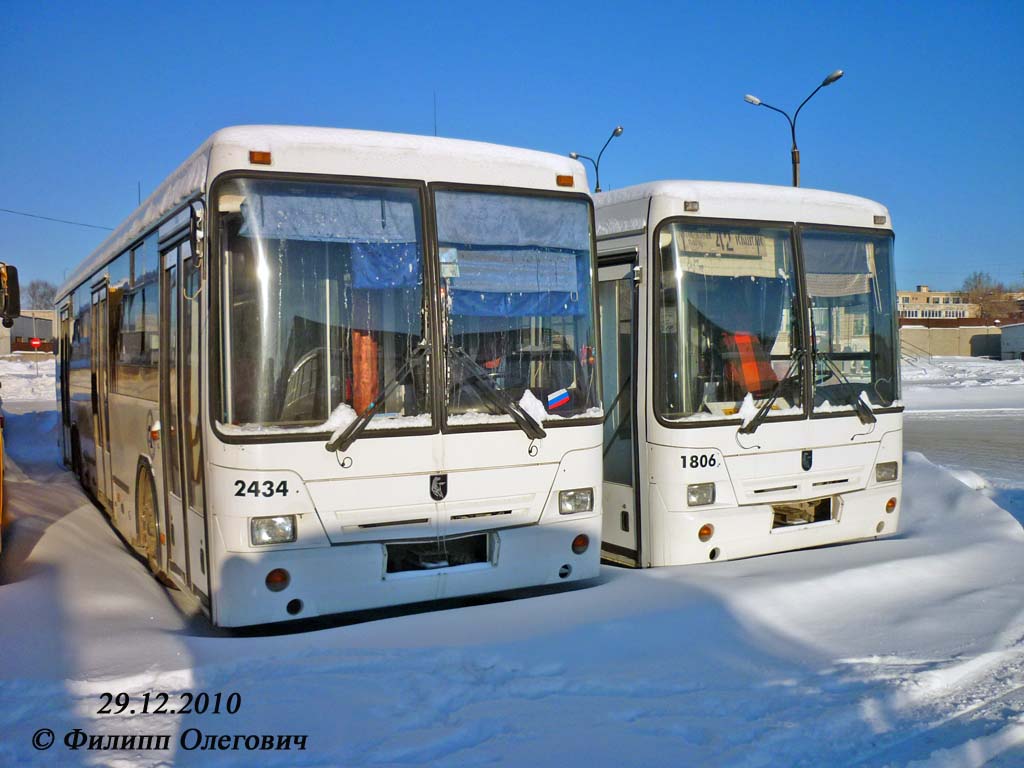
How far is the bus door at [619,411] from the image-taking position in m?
7.80

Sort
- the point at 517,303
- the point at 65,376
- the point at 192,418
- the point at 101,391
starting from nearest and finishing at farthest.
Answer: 1. the point at 192,418
2. the point at 517,303
3. the point at 101,391
4. the point at 65,376

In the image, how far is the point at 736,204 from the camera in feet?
25.5

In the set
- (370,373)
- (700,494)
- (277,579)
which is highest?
(370,373)

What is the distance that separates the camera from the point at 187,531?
6320 millimetres

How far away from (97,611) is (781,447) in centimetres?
504

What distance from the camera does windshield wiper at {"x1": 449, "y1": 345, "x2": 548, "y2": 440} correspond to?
20.2 feet

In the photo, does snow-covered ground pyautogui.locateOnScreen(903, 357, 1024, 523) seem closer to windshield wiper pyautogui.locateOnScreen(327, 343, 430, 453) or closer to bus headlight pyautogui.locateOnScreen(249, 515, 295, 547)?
windshield wiper pyautogui.locateOnScreen(327, 343, 430, 453)

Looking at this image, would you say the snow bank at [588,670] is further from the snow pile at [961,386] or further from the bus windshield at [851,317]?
the snow pile at [961,386]

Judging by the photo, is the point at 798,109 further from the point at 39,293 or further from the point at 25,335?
the point at 39,293

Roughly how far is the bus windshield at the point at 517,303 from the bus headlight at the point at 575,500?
516 mm

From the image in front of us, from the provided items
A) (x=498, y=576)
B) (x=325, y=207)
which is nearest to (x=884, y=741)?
(x=498, y=576)

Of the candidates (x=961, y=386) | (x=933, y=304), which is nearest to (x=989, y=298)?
(x=933, y=304)

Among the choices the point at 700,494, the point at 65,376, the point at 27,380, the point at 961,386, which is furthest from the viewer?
the point at 27,380

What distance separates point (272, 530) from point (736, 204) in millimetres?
4363
